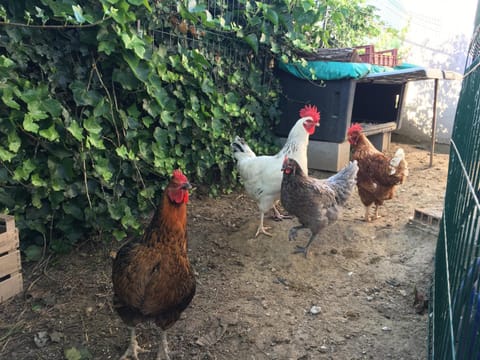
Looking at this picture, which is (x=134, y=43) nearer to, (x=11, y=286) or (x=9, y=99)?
(x=9, y=99)

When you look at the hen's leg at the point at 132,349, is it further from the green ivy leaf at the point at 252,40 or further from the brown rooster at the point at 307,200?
the green ivy leaf at the point at 252,40

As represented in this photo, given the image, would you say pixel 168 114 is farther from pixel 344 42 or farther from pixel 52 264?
pixel 344 42

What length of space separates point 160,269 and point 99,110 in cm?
155

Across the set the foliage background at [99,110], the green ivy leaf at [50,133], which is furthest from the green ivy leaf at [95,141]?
the green ivy leaf at [50,133]

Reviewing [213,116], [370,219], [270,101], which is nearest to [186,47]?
[213,116]

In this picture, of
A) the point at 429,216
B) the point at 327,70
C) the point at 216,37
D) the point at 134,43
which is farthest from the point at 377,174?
the point at 134,43

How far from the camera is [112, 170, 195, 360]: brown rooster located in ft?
6.57

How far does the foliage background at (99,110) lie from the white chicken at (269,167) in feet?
1.71

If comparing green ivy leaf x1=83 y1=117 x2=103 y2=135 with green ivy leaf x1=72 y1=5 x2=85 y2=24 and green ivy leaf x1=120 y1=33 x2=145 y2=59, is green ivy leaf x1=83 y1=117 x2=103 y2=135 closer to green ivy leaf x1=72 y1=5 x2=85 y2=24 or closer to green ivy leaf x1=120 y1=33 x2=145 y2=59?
green ivy leaf x1=120 y1=33 x2=145 y2=59

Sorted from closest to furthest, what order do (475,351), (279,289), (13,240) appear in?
(475,351) < (13,240) < (279,289)

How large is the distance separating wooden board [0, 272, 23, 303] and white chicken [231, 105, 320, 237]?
2.07 meters

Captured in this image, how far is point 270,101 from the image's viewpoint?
5.59 metres

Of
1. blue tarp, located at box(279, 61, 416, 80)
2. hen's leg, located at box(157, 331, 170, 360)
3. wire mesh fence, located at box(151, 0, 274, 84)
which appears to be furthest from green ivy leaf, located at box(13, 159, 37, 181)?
blue tarp, located at box(279, 61, 416, 80)

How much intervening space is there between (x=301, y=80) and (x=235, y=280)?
357cm
